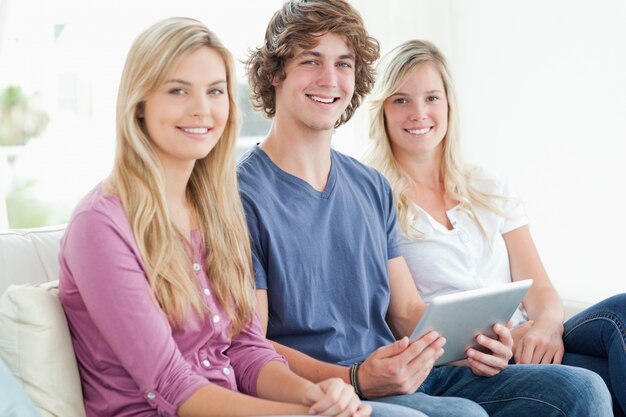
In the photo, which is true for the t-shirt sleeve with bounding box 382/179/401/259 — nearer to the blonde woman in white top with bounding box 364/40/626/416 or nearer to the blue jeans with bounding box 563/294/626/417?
the blonde woman in white top with bounding box 364/40/626/416

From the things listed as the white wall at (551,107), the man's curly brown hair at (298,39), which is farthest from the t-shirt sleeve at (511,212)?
the white wall at (551,107)

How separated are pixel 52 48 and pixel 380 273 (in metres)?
2.07

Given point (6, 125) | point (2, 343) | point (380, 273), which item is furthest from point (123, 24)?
point (6, 125)

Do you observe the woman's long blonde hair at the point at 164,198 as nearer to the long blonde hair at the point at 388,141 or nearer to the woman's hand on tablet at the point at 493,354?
the woman's hand on tablet at the point at 493,354

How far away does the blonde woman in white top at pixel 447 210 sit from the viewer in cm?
231

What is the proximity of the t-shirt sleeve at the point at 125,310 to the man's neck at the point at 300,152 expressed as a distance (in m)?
0.63

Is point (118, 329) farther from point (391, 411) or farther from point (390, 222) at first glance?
point (390, 222)

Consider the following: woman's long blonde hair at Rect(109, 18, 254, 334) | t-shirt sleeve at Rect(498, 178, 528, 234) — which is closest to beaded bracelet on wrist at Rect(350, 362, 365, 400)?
woman's long blonde hair at Rect(109, 18, 254, 334)

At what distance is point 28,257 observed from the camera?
195cm

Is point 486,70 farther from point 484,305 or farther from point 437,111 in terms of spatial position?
point 484,305

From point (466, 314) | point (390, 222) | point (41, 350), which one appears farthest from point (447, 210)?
point (41, 350)

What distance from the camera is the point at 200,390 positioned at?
1.57 m

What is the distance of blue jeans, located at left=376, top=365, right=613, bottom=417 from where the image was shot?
185cm

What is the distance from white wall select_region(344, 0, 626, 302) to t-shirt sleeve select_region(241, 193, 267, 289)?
1553 mm
